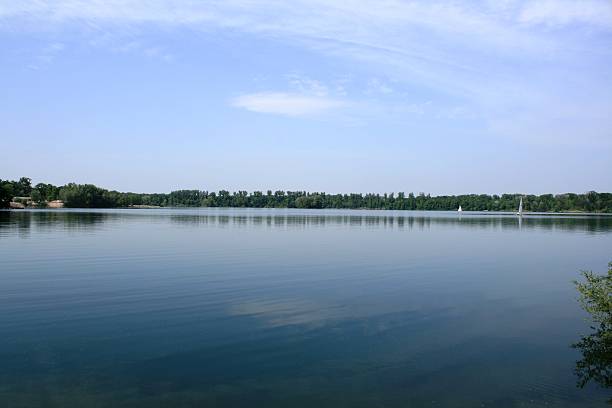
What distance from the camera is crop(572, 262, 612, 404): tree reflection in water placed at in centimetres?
1092

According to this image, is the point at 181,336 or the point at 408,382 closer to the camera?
the point at 408,382

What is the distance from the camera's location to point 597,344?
43.0 ft

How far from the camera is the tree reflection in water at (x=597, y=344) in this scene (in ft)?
35.8

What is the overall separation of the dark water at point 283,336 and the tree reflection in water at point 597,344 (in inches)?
14.1

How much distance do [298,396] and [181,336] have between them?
4.71m

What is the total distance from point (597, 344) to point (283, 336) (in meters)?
8.28

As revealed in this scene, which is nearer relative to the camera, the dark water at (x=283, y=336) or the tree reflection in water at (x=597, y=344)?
the dark water at (x=283, y=336)

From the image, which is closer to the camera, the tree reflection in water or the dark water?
the dark water

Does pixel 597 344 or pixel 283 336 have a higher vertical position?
pixel 283 336

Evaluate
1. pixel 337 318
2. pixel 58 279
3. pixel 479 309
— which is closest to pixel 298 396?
pixel 337 318

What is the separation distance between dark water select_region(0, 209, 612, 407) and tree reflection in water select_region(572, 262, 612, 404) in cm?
36

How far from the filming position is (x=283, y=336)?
13.2 meters

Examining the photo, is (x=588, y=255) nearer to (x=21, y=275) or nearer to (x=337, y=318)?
(x=337, y=318)

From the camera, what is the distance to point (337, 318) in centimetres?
1515
